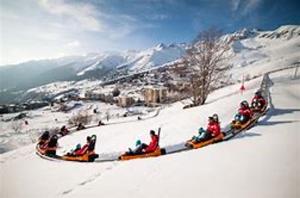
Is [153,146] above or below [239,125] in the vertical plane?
below

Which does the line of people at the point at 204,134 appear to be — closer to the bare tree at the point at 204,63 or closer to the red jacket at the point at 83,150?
the red jacket at the point at 83,150

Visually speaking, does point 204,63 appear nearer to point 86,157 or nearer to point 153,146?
point 153,146

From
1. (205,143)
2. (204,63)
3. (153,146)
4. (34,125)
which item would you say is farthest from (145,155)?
(34,125)

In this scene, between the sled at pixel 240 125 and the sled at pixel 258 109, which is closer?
the sled at pixel 240 125

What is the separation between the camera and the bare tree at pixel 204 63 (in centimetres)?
1552

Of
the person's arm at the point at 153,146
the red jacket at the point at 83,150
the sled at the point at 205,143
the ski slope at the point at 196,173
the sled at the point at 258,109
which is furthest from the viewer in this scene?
the sled at the point at 258,109

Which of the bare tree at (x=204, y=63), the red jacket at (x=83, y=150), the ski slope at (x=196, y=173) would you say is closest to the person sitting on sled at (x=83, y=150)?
the red jacket at (x=83, y=150)

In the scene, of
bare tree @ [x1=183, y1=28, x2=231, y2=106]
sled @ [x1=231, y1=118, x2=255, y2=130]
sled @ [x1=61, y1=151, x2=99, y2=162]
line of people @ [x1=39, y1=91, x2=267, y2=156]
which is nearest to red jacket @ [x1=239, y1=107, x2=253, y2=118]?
line of people @ [x1=39, y1=91, x2=267, y2=156]

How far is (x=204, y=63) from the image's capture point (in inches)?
637

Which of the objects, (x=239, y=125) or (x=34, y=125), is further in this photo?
(x=34, y=125)

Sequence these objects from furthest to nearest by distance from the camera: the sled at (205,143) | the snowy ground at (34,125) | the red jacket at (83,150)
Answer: the snowy ground at (34,125)
the red jacket at (83,150)
the sled at (205,143)

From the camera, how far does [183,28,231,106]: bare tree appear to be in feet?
50.9

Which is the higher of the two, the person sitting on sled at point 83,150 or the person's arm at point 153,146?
the person's arm at point 153,146

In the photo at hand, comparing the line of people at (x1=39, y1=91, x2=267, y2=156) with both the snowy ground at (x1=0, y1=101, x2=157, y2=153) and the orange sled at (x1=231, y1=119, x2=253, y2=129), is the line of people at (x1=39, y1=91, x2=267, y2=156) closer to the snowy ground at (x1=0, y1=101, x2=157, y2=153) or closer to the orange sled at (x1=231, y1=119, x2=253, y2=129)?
the orange sled at (x1=231, y1=119, x2=253, y2=129)
